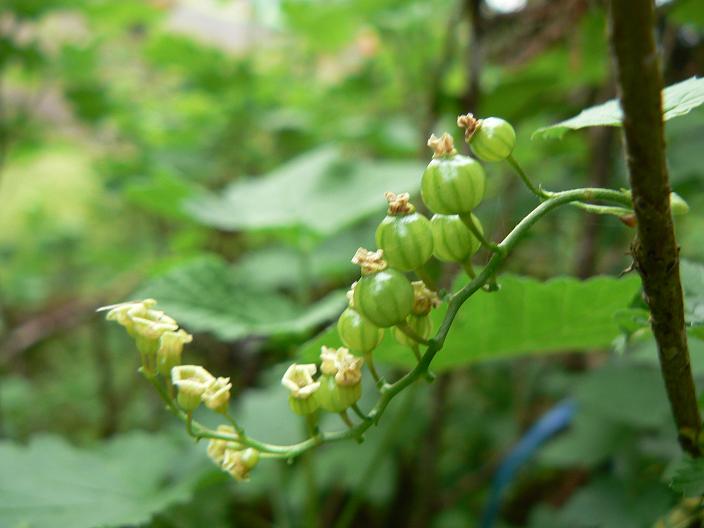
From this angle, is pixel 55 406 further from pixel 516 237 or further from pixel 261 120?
pixel 516 237

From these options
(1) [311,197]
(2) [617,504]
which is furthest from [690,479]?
(1) [311,197]

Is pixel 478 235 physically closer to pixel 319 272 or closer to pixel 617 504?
pixel 617 504

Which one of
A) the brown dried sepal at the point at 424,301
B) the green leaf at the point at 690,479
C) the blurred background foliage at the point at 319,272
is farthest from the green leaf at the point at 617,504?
the brown dried sepal at the point at 424,301

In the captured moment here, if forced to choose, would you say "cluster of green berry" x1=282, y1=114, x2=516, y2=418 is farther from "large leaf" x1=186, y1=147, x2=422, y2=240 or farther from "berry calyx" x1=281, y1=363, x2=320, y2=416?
"large leaf" x1=186, y1=147, x2=422, y2=240

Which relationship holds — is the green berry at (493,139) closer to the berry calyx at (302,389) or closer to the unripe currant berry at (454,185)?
the unripe currant berry at (454,185)

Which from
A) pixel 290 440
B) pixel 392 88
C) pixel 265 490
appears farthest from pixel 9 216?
pixel 290 440
